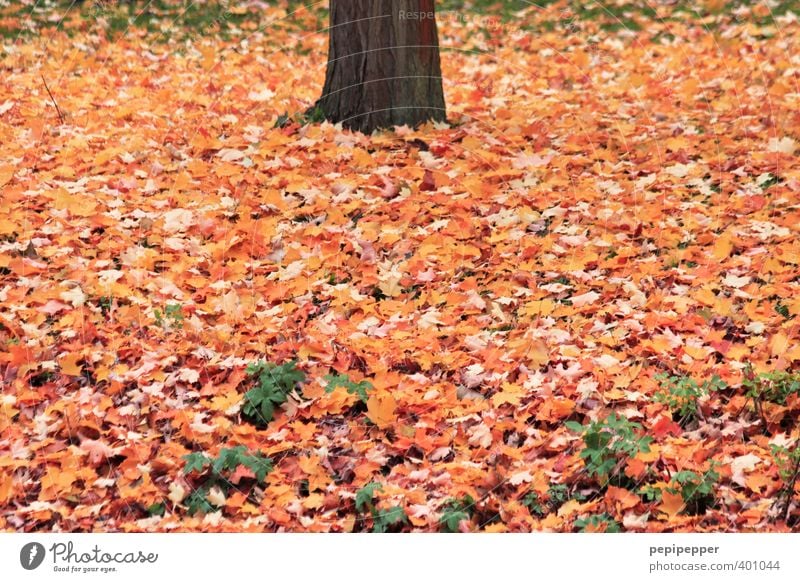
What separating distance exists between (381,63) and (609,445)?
401 cm

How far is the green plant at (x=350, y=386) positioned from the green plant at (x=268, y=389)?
141 millimetres

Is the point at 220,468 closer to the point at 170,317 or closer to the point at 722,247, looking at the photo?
the point at 170,317

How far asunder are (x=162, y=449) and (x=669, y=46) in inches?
274

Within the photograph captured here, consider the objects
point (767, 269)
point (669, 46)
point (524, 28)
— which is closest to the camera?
point (767, 269)

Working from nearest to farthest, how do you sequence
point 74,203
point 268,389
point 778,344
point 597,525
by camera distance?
point 597,525 → point 268,389 → point 778,344 → point 74,203

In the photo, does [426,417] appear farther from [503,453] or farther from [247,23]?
[247,23]

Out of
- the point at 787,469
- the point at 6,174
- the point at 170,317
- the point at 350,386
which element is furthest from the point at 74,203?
the point at 787,469

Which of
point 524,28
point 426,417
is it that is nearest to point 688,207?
point 426,417

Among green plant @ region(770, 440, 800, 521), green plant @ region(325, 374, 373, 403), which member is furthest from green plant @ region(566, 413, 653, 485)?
green plant @ region(325, 374, 373, 403)

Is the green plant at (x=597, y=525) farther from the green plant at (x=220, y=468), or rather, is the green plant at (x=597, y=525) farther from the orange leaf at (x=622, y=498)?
the green plant at (x=220, y=468)

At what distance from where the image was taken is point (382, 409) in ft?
14.7

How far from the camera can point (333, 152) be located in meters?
7.02

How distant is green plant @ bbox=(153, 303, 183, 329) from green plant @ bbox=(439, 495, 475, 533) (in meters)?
1.86
